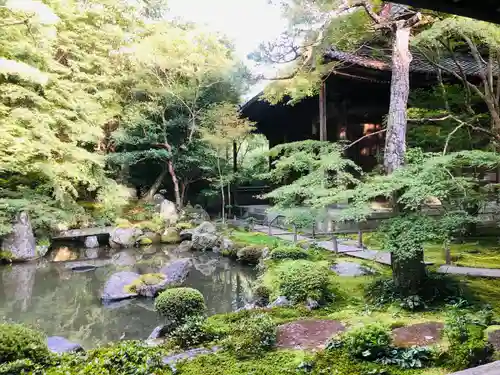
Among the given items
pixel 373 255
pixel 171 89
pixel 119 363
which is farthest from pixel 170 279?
pixel 171 89

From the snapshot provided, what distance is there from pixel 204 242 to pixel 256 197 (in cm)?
284

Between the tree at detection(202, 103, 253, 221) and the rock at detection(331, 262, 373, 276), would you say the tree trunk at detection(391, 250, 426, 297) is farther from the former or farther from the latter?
the tree at detection(202, 103, 253, 221)

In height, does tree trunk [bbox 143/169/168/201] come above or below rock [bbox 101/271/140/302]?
above

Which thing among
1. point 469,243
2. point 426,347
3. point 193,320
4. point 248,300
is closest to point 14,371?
point 193,320

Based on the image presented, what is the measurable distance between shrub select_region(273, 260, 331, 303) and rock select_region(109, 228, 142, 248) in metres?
10.6

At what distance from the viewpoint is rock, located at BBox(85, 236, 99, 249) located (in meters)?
15.5

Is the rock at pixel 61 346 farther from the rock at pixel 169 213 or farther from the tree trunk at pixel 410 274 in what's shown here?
the rock at pixel 169 213

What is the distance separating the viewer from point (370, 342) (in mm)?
3730

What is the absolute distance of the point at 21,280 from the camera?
10.8 m

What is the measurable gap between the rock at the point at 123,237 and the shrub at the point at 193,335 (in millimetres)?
11547

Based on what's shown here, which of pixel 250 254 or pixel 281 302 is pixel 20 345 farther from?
pixel 250 254

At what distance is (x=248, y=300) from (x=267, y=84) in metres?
5.69

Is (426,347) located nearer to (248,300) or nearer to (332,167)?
(332,167)

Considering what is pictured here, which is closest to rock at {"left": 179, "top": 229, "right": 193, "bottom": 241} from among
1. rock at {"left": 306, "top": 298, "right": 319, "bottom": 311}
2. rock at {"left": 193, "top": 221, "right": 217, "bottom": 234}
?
rock at {"left": 193, "top": 221, "right": 217, "bottom": 234}
